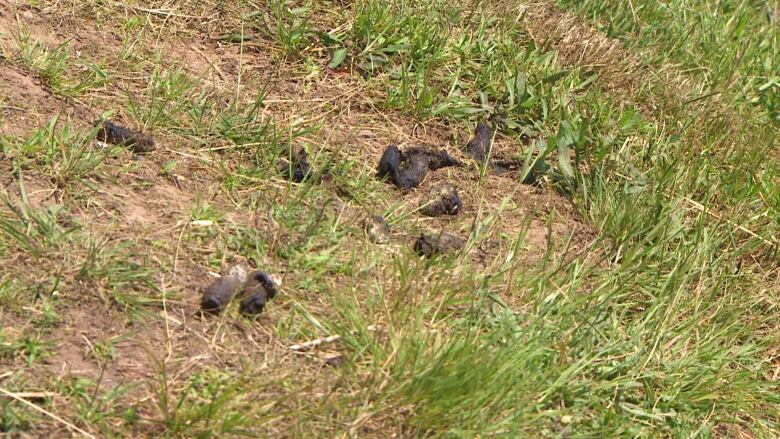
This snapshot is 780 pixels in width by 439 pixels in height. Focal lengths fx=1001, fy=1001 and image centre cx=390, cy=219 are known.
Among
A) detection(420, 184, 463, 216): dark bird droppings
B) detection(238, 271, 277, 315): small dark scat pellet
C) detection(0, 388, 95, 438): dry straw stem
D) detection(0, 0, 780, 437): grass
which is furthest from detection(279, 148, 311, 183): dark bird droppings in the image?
detection(0, 388, 95, 438): dry straw stem

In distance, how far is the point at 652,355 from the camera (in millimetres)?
3281

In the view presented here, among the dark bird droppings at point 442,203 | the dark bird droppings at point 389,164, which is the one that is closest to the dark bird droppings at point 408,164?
the dark bird droppings at point 389,164

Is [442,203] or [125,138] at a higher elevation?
[125,138]

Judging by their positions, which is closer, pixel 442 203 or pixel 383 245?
pixel 383 245

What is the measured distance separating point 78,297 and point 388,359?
2.96 ft

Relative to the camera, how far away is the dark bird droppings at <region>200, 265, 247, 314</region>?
295 cm

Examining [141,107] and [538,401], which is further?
[141,107]

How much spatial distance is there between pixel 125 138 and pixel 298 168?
61 cm

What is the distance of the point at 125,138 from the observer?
3494 mm

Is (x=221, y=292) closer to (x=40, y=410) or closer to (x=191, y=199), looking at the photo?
(x=191, y=199)

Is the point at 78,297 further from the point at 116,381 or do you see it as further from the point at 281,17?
the point at 281,17

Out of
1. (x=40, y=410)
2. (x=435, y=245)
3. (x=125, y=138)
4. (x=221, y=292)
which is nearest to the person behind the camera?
(x=40, y=410)

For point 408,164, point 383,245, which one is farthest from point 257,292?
point 408,164

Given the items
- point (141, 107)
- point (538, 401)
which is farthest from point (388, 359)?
point (141, 107)
